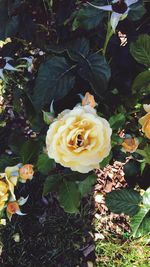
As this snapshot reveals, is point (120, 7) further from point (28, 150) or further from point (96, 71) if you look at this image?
point (28, 150)

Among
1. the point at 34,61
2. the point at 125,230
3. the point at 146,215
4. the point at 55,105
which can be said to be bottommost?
the point at 125,230

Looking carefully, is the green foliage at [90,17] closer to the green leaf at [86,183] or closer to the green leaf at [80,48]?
the green leaf at [80,48]

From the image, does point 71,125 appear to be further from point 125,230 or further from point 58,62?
point 125,230

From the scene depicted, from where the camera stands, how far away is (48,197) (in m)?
1.87

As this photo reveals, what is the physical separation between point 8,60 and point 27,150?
0.47 metres

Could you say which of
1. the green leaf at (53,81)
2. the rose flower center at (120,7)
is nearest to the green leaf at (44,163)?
the green leaf at (53,81)

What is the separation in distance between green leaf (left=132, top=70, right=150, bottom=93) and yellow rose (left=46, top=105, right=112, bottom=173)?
25 centimetres

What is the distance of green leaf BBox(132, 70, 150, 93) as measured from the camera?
3.60ft

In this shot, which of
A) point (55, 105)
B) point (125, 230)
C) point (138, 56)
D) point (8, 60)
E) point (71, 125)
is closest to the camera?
point (71, 125)

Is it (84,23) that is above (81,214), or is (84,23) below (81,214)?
above

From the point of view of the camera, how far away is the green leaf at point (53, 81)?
116 centimetres

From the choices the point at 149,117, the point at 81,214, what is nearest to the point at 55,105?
the point at 149,117

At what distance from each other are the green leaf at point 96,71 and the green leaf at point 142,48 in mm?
86

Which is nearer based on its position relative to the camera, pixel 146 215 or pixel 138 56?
pixel 138 56
